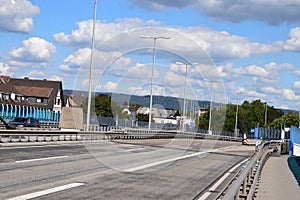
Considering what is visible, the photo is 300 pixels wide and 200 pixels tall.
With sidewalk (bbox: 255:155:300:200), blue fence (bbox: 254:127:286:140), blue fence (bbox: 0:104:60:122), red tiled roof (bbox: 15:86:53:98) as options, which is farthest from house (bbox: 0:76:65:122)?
sidewalk (bbox: 255:155:300:200)

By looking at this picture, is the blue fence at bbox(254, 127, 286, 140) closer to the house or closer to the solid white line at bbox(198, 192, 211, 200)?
the house

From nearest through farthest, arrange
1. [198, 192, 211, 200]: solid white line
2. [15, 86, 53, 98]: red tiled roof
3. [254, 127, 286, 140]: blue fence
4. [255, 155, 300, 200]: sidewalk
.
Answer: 1. [198, 192, 211, 200]: solid white line
2. [255, 155, 300, 200]: sidewalk
3. [254, 127, 286, 140]: blue fence
4. [15, 86, 53, 98]: red tiled roof

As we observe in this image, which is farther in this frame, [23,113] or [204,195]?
[23,113]

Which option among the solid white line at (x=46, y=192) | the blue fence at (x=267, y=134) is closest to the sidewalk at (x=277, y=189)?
the solid white line at (x=46, y=192)

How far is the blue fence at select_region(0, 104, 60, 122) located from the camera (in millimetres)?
55469

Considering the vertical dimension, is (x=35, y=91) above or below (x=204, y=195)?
above

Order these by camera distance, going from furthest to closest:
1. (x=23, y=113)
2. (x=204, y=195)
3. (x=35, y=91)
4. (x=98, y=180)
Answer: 1. (x=35, y=91)
2. (x=23, y=113)
3. (x=98, y=180)
4. (x=204, y=195)

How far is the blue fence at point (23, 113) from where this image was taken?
55.5 metres

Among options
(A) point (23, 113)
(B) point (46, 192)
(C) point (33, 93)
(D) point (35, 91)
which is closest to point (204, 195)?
(B) point (46, 192)

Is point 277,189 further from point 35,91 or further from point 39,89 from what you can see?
point 39,89

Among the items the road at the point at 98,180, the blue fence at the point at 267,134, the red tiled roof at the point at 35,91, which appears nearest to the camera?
the road at the point at 98,180

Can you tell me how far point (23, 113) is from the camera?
62.3 metres

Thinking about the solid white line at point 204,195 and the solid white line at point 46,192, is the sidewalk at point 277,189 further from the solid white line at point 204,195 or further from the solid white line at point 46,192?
the solid white line at point 46,192

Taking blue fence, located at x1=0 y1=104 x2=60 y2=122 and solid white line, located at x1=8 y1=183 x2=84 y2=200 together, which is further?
blue fence, located at x1=0 y1=104 x2=60 y2=122
